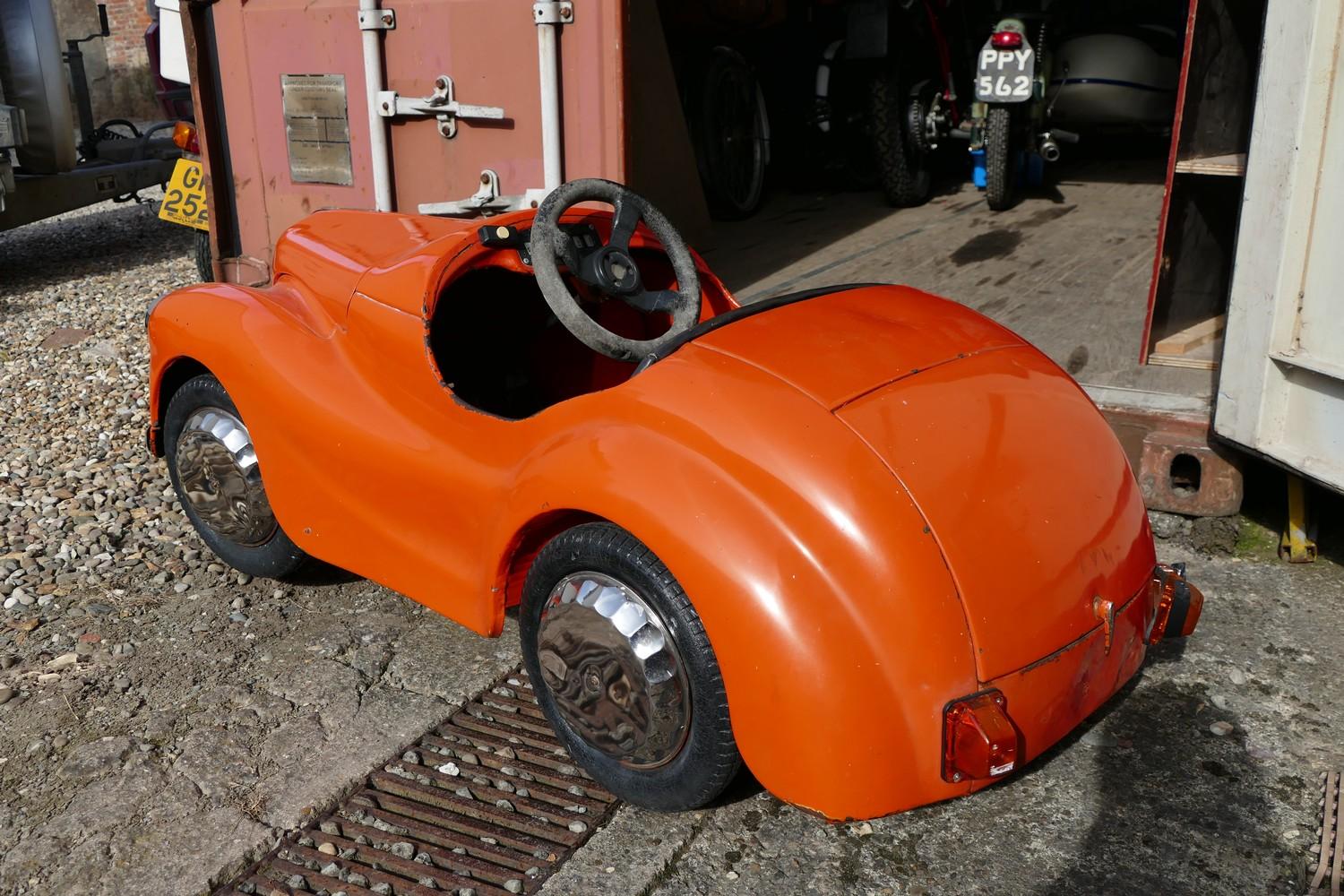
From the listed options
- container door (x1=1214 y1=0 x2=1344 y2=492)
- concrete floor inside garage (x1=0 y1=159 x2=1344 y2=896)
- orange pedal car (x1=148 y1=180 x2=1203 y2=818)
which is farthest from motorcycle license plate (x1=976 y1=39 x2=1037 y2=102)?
orange pedal car (x1=148 y1=180 x2=1203 y2=818)

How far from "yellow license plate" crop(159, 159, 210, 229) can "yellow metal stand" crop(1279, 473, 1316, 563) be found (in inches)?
230

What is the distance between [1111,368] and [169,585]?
338cm

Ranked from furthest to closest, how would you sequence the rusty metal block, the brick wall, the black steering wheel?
the brick wall < the rusty metal block < the black steering wheel

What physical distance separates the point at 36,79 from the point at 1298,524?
788cm

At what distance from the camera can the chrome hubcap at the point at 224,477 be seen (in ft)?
10.9

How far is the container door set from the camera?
3182 mm

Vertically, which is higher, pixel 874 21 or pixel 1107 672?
pixel 874 21

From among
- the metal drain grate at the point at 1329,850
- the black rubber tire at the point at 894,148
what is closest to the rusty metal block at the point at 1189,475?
the metal drain grate at the point at 1329,850

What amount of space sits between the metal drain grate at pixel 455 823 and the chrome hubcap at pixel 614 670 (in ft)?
0.67

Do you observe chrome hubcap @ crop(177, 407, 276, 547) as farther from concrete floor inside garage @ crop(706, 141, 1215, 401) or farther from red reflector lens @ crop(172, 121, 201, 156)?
red reflector lens @ crop(172, 121, 201, 156)

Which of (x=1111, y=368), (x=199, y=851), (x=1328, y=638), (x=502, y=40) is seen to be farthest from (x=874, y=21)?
(x=199, y=851)

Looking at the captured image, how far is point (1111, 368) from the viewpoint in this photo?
13.9ft

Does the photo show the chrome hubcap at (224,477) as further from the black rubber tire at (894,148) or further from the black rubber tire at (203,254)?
the black rubber tire at (894,148)

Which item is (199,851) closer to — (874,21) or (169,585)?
(169,585)
